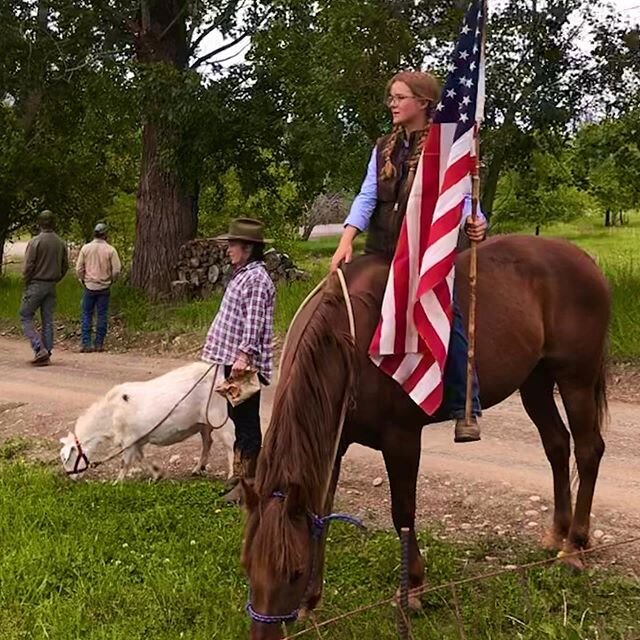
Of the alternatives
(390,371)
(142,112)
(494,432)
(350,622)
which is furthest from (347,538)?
(142,112)

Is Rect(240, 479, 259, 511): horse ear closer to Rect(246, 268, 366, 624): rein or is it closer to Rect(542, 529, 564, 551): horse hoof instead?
Rect(246, 268, 366, 624): rein

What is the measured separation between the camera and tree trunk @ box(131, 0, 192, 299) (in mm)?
14211

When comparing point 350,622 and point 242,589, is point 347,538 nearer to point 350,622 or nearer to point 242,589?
point 242,589

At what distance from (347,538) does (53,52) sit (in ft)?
41.5

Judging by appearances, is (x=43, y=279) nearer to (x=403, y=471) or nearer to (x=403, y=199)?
(x=403, y=199)

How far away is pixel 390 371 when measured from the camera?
4.10m

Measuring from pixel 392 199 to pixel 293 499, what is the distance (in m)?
1.95

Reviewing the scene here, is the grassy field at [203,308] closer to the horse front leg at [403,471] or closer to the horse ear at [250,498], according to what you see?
the horse front leg at [403,471]

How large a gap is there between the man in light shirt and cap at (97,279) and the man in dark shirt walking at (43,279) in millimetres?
534

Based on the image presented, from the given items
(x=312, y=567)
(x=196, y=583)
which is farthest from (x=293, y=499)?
(x=196, y=583)

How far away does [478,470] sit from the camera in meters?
6.57

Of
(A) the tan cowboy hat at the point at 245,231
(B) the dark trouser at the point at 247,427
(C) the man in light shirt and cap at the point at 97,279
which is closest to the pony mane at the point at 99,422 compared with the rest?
(B) the dark trouser at the point at 247,427

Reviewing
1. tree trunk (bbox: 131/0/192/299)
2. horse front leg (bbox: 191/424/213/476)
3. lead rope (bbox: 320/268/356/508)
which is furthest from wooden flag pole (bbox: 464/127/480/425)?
tree trunk (bbox: 131/0/192/299)

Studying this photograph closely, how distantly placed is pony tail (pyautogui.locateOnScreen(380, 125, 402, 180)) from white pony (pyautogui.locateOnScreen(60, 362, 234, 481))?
2591 mm
